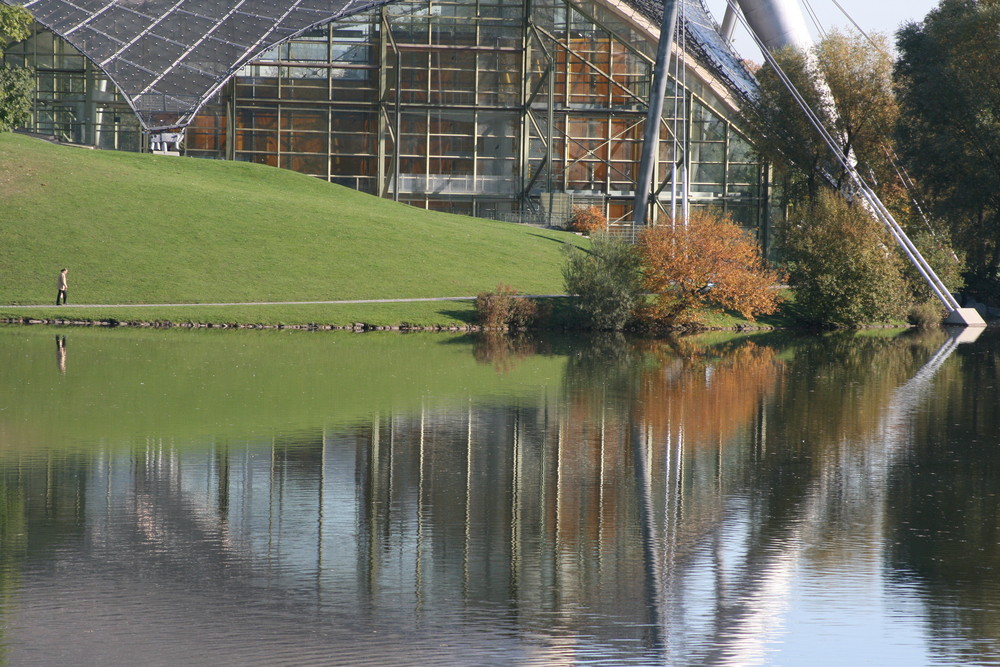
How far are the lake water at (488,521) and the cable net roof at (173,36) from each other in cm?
3541

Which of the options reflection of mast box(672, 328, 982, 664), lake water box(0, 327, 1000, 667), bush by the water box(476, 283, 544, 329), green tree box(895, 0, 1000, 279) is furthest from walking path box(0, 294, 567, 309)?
reflection of mast box(672, 328, 982, 664)

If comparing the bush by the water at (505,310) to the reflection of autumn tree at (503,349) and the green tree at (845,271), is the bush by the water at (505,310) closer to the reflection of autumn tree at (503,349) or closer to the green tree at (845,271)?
the reflection of autumn tree at (503,349)

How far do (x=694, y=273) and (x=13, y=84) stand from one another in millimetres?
21695

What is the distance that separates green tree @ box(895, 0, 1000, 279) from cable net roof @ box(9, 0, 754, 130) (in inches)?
462

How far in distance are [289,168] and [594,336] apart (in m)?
29.2

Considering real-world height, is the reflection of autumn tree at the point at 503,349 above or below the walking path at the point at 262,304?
below

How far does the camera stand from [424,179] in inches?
2530

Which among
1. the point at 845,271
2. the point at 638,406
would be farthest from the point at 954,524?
the point at 845,271

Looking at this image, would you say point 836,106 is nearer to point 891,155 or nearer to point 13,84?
point 891,155

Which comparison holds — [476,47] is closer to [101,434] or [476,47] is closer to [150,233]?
[150,233]

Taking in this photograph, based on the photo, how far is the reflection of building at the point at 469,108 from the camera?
6191 cm

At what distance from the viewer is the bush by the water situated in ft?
132

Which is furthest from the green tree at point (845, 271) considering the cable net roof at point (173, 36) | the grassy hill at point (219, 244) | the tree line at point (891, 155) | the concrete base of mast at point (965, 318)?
the cable net roof at point (173, 36)

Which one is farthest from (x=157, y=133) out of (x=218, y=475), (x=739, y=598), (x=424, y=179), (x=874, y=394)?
(x=739, y=598)
